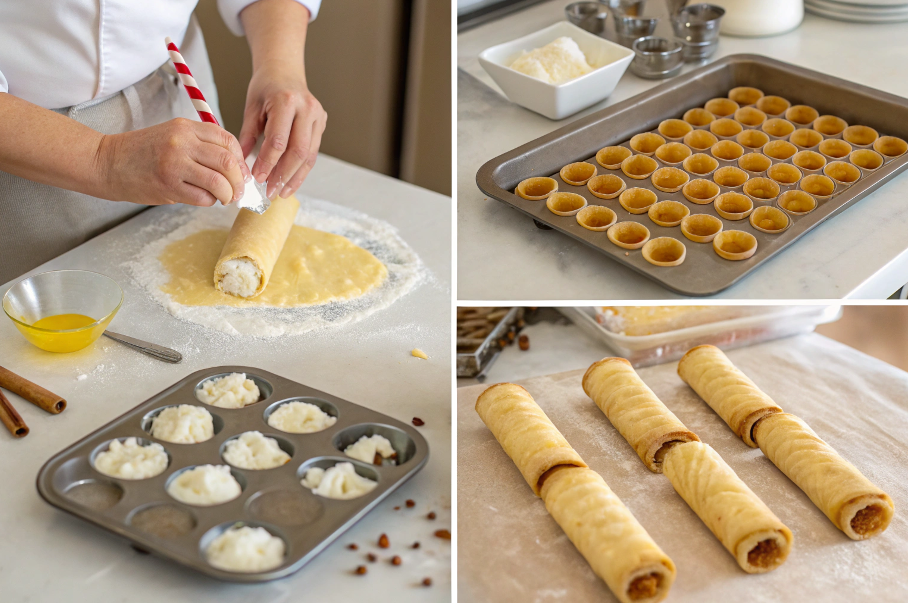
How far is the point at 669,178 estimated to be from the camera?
177 cm

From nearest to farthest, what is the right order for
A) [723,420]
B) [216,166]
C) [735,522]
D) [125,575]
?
[125,575]
[735,522]
[216,166]
[723,420]

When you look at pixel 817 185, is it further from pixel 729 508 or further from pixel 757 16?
pixel 757 16

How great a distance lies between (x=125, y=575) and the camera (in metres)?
1.03

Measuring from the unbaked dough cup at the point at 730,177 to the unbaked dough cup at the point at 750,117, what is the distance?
298 millimetres

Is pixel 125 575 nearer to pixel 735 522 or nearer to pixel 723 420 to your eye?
pixel 735 522

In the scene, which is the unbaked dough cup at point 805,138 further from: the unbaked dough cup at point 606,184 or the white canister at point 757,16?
the white canister at point 757,16

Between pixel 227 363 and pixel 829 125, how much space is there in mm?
1631

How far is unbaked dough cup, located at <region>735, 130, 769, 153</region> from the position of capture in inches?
75.3

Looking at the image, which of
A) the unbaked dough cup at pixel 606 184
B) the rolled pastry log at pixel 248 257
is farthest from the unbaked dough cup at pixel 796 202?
the rolled pastry log at pixel 248 257

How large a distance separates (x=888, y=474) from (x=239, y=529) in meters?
1.36

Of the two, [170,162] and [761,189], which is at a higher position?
[170,162]

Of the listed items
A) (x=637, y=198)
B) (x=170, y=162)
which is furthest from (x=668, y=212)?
(x=170, y=162)

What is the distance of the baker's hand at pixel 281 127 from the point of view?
1.72 metres

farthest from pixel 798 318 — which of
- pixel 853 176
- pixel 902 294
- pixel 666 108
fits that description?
pixel 666 108
